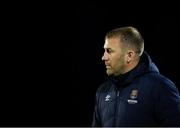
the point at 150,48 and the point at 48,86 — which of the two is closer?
the point at 150,48

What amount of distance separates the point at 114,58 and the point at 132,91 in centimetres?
25

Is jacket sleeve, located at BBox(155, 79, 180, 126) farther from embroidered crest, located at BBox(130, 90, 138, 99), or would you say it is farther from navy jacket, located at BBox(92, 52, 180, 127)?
embroidered crest, located at BBox(130, 90, 138, 99)

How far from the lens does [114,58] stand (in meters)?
2.46

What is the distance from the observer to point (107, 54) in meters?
2.46

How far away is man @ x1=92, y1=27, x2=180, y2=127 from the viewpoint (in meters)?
2.23

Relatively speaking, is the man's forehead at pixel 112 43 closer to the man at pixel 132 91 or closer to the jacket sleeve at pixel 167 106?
the man at pixel 132 91

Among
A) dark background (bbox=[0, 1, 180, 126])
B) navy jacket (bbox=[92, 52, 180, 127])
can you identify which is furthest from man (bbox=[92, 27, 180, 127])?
dark background (bbox=[0, 1, 180, 126])

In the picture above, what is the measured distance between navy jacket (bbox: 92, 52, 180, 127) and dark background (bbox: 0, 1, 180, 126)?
2.10 meters

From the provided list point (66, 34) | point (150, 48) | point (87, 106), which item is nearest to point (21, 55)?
point (66, 34)

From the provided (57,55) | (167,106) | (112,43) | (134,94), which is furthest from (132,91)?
(57,55)

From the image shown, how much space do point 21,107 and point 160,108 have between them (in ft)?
9.21

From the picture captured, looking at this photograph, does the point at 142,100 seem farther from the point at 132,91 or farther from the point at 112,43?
the point at 112,43

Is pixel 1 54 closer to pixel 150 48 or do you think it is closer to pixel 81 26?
pixel 81 26

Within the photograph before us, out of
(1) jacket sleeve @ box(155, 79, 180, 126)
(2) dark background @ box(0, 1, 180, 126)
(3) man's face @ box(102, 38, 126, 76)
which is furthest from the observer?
(2) dark background @ box(0, 1, 180, 126)
